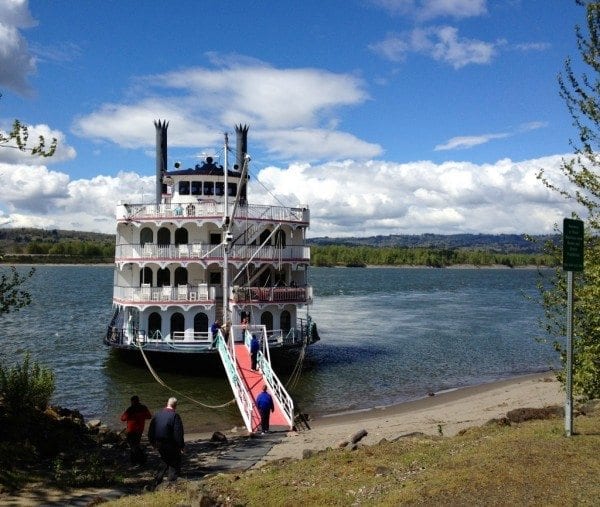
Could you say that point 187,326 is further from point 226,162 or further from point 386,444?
point 386,444

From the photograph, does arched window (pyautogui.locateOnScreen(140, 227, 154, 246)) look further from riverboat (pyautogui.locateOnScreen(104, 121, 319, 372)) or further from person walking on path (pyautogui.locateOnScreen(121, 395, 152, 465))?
person walking on path (pyautogui.locateOnScreen(121, 395, 152, 465))

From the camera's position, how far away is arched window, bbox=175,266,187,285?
33219mm

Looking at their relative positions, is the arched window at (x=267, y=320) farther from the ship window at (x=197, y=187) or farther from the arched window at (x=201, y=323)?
the ship window at (x=197, y=187)

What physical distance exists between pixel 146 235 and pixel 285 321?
9146 millimetres

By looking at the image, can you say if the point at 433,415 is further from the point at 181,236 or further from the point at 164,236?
the point at 164,236

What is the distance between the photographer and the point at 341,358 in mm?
Result: 39125

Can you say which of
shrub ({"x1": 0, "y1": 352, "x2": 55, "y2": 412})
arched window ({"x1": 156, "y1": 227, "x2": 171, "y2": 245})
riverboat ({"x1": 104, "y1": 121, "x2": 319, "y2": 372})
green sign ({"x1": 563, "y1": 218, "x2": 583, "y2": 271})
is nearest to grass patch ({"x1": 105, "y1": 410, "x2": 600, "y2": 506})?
green sign ({"x1": 563, "y1": 218, "x2": 583, "y2": 271})

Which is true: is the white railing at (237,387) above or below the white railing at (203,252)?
below

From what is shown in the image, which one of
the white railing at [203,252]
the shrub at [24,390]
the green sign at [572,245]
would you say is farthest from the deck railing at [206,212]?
the green sign at [572,245]

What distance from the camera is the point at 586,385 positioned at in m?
13.2

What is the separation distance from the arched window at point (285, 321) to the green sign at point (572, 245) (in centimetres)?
2268

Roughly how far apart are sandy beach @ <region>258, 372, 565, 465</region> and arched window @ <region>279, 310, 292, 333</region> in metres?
8.33

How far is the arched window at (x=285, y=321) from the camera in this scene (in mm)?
33469

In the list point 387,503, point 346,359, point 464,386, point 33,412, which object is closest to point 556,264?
point 387,503
